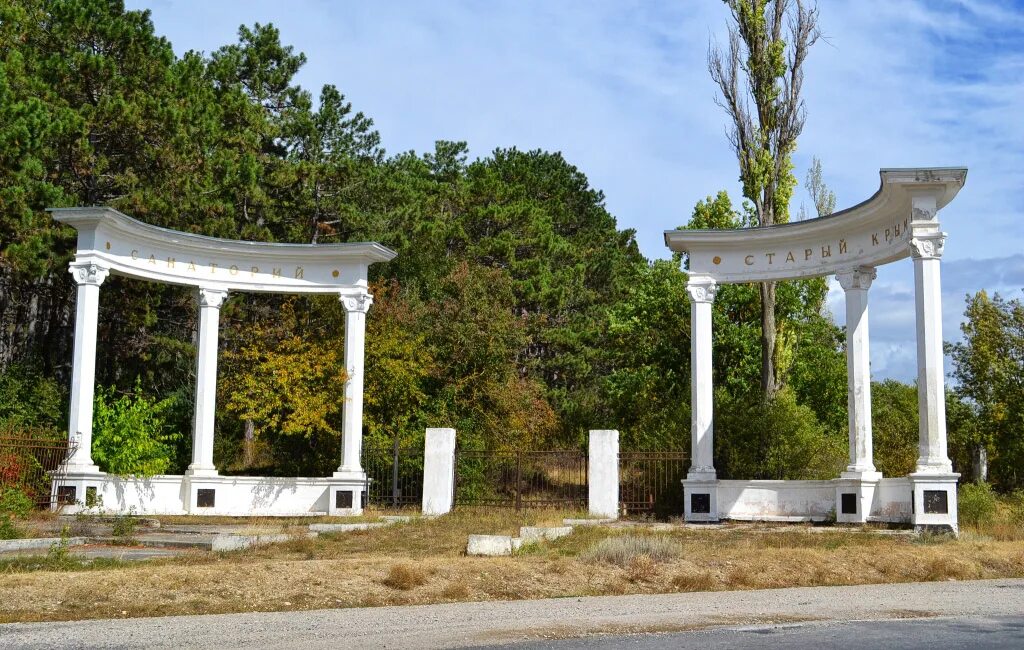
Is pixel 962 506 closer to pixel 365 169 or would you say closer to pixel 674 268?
pixel 674 268

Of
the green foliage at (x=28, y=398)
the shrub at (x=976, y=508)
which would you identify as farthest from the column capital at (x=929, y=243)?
the green foliage at (x=28, y=398)

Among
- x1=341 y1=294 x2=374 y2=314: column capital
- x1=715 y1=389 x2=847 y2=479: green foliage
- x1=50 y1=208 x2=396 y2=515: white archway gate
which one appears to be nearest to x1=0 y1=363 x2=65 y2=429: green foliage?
x1=50 y1=208 x2=396 y2=515: white archway gate

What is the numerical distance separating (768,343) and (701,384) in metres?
5.09

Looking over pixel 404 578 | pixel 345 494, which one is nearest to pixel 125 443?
pixel 345 494

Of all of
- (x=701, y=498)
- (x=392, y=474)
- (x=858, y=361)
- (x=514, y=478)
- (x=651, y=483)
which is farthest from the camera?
(x=514, y=478)

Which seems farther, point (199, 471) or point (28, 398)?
point (28, 398)

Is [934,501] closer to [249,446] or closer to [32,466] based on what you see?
[32,466]

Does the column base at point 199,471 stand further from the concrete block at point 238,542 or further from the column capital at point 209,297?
the concrete block at point 238,542

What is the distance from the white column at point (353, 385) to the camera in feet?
93.1

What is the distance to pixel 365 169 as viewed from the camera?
141 ft

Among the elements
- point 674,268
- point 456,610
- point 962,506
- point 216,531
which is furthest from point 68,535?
point 674,268

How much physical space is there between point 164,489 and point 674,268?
1942 centimetres

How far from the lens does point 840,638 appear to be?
9.97 m

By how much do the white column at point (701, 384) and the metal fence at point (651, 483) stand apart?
0.56 meters
